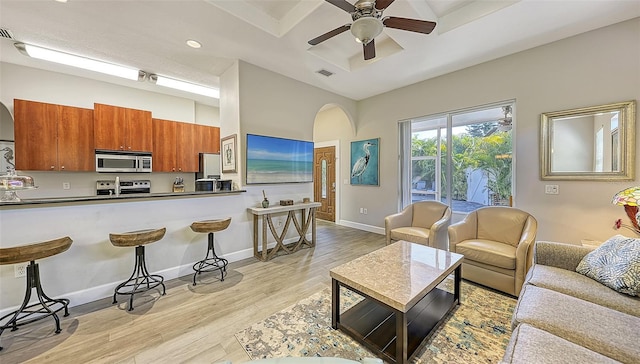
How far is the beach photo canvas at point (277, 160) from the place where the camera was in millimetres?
3593

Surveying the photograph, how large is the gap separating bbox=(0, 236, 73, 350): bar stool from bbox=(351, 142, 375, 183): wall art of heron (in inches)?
182

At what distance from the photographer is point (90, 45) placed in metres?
3.05

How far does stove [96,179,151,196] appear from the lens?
13.9ft

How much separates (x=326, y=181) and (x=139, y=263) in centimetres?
442

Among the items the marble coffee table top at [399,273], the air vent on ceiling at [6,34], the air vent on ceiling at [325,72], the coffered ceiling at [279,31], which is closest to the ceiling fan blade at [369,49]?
the coffered ceiling at [279,31]

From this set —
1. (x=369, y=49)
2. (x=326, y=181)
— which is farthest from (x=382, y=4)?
(x=326, y=181)

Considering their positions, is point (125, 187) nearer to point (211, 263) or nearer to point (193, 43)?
point (211, 263)

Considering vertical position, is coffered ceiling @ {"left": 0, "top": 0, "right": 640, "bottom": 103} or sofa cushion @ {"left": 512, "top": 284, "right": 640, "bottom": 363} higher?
coffered ceiling @ {"left": 0, "top": 0, "right": 640, "bottom": 103}

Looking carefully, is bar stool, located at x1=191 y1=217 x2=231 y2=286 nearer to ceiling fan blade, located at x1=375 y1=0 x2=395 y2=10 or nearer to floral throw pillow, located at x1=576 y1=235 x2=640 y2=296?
ceiling fan blade, located at x1=375 y1=0 x2=395 y2=10

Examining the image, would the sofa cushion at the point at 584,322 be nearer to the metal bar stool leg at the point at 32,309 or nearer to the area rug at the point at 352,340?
the area rug at the point at 352,340

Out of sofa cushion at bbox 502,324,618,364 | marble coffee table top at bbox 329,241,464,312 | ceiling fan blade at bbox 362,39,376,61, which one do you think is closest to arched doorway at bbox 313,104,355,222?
ceiling fan blade at bbox 362,39,376,61

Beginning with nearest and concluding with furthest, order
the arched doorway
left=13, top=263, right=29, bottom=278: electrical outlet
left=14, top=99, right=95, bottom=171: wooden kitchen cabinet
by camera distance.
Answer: left=13, top=263, right=29, bottom=278: electrical outlet → left=14, top=99, right=95, bottom=171: wooden kitchen cabinet → the arched doorway

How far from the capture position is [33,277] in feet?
6.37

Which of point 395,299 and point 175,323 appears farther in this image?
point 175,323
